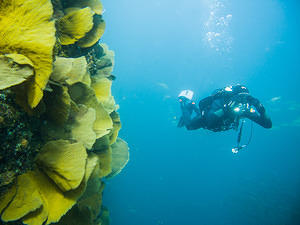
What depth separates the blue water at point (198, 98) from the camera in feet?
82.3

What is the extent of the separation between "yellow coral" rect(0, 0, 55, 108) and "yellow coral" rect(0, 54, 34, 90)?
0.08m

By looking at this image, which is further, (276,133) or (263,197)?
(276,133)

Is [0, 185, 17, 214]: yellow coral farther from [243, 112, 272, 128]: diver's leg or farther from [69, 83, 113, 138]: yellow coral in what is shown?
[243, 112, 272, 128]: diver's leg

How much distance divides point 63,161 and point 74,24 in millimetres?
1148

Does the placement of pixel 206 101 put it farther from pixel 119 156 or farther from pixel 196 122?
pixel 119 156

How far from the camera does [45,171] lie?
117cm

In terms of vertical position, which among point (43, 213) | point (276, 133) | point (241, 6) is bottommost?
point (43, 213)

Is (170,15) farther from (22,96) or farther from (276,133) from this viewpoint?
(22,96)

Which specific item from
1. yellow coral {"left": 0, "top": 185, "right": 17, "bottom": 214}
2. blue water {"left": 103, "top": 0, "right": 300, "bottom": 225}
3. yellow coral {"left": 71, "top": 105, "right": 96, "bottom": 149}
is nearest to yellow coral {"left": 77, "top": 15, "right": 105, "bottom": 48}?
yellow coral {"left": 71, "top": 105, "right": 96, "bottom": 149}

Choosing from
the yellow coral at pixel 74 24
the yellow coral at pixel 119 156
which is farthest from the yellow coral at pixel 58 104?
the yellow coral at pixel 119 156

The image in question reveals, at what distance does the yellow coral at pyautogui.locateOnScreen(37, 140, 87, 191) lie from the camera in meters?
1.11

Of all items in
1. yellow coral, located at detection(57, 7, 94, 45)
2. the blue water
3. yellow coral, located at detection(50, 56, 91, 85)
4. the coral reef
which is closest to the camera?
the coral reef

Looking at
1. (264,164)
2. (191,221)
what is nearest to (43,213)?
(191,221)

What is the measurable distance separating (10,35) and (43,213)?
1.06 m
